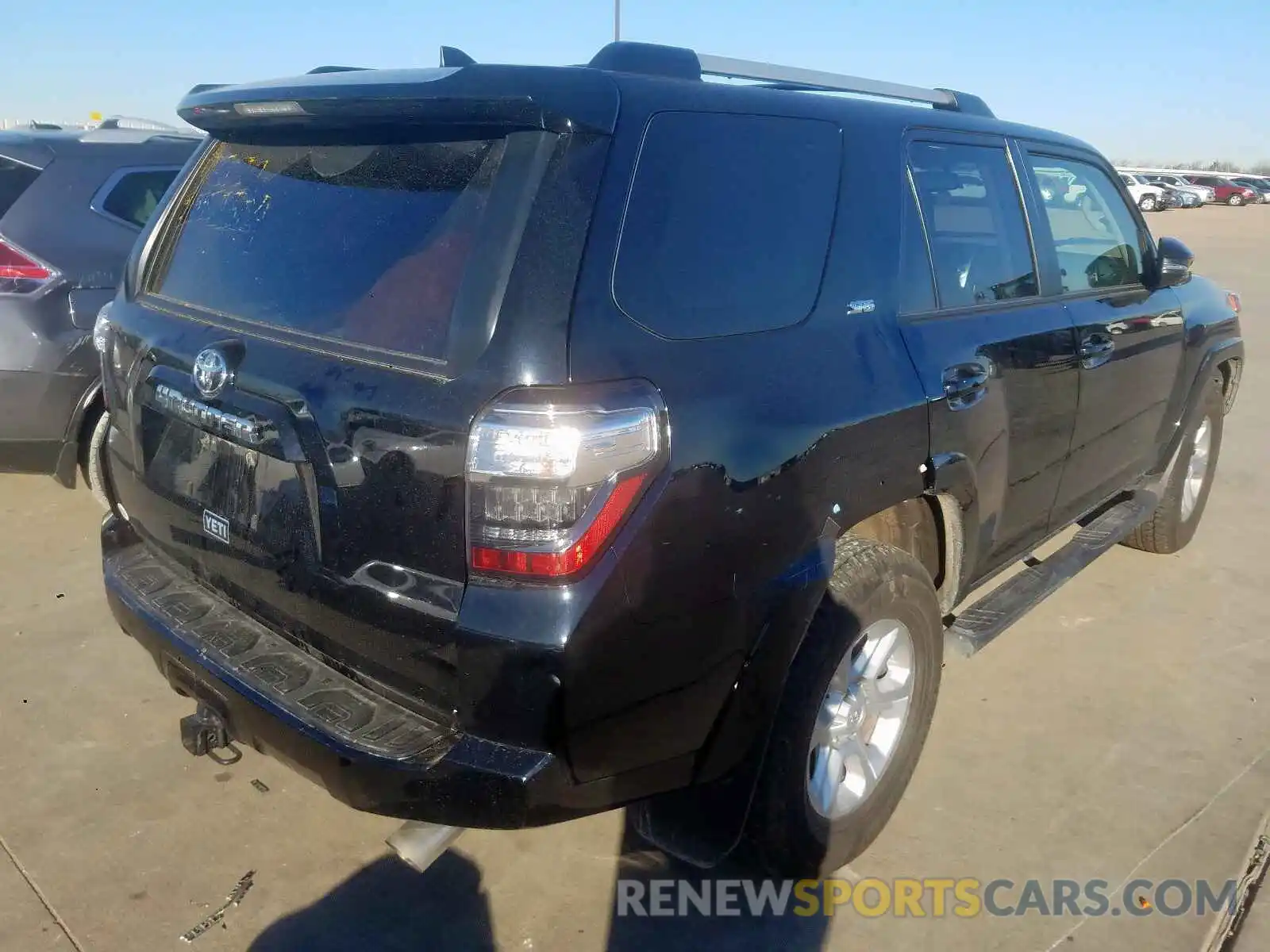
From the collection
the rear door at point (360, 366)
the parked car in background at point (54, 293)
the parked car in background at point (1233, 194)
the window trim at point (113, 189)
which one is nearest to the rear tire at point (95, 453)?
the parked car in background at point (54, 293)

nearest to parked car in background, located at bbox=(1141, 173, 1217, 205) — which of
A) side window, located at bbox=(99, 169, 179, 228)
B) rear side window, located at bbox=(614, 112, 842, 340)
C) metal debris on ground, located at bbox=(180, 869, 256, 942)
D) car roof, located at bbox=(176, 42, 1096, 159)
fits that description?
side window, located at bbox=(99, 169, 179, 228)

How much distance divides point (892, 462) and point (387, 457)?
1.29 meters

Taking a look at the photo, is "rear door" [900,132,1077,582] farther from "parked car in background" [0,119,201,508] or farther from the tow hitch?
"parked car in background" [0,119,201,508]

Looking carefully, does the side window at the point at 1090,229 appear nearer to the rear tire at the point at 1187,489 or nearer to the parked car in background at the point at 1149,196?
the rear tire at the point at 1187,489

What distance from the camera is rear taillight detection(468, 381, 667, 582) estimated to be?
1.88m

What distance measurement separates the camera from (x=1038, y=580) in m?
3.67

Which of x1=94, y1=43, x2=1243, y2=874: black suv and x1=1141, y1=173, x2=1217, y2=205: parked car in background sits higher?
x1=94, y1=43, x2=1243, y2=874: black suv

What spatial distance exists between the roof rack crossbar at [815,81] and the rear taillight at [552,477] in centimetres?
105

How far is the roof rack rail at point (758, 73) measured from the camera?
2275 mm

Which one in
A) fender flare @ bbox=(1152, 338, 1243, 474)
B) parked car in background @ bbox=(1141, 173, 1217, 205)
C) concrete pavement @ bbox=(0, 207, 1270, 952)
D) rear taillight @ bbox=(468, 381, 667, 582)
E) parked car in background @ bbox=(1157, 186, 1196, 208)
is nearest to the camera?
rear taillight @ bbox=(468, 381, 667, 582)

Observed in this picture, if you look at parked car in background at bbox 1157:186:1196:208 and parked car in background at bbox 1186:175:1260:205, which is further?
parked car in background at bbox 1186:175:1260:205

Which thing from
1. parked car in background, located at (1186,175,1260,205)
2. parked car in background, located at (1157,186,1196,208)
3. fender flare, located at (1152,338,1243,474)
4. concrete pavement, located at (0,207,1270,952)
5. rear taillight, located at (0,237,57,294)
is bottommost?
parked car in background, located at (1186,175,1260,205)

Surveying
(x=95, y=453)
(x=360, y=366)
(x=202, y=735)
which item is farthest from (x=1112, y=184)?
(x=95, y=453)

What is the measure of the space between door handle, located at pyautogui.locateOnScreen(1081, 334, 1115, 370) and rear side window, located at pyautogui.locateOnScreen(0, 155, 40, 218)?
14.6 ft
